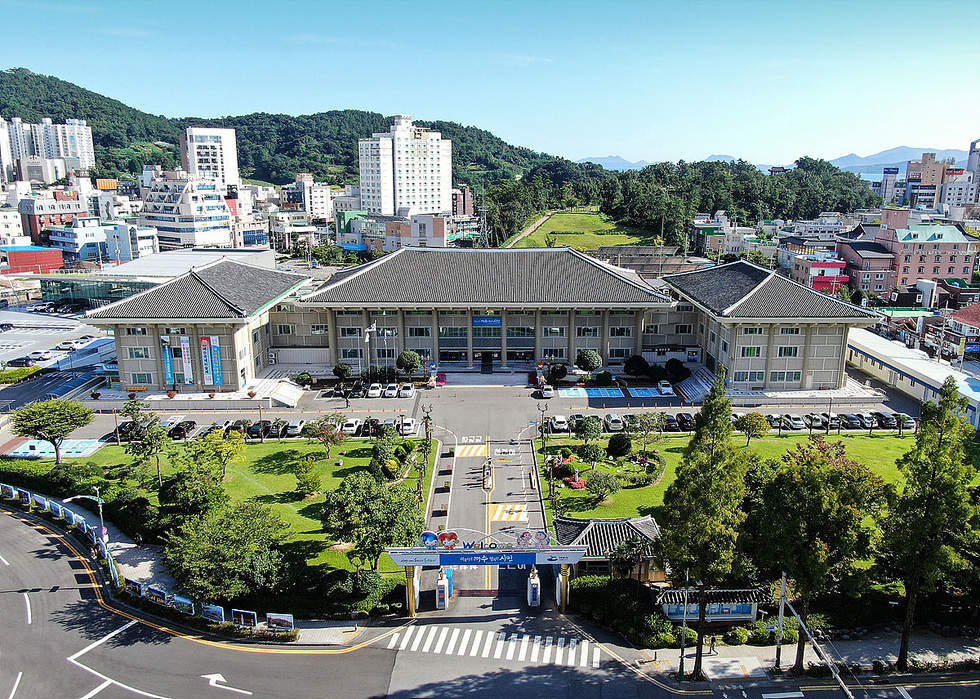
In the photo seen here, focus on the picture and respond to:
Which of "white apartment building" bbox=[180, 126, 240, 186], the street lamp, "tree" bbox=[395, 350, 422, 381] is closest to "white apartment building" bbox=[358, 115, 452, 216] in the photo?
"white apartment building" bbox=[180, 126, 240, 186]

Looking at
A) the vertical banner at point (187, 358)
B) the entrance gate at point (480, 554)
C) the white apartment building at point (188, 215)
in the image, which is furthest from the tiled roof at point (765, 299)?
the white apartment building at point (188, 215)

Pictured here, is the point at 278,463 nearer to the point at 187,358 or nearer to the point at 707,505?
the point at 187,358

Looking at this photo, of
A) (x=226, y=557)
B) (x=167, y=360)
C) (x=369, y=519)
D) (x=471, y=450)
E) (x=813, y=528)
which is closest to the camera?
(x=813, y=528)

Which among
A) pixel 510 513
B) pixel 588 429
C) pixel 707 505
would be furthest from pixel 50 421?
pixel 707 505

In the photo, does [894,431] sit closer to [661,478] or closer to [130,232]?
[661,478]

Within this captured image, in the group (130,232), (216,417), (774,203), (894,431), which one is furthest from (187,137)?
(894,431)

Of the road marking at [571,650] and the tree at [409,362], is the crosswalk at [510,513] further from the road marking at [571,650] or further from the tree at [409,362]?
the tree at [409,362]

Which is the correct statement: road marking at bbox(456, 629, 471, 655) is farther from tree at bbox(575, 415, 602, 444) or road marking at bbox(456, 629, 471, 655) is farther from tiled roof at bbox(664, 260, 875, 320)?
tiled roof at bbox(664, 260, 875, 320)
